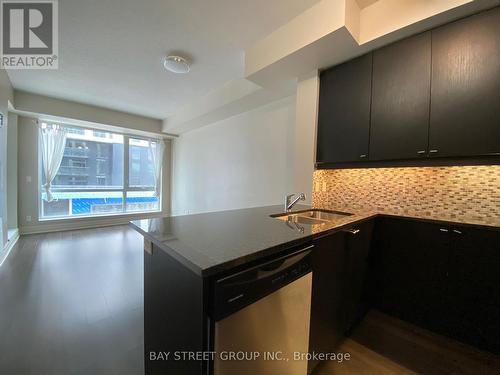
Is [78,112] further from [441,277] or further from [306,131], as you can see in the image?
[441,277]

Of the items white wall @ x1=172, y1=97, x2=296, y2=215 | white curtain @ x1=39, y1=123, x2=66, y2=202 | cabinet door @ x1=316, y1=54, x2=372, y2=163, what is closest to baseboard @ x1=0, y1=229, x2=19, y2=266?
white curtain @ x1=39, y1=123, x2=66, y2=202

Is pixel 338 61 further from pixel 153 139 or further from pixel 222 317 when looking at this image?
pixel 153 139

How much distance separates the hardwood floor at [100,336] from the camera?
54.2 inches

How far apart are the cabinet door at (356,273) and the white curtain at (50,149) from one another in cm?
578

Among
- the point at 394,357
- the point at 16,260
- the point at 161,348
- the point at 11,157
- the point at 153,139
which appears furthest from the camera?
the point at 153,139

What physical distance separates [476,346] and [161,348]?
2.21m

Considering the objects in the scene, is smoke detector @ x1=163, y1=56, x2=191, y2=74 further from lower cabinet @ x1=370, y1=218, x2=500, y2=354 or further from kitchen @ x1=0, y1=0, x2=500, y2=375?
lower cabinet @ x1=370, y1=218, x2=500, y2=354

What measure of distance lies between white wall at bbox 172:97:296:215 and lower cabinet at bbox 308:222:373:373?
34.8 inches

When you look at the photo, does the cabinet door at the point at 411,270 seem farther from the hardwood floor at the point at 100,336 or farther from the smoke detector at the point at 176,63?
the smoke detector at the point at 176,63

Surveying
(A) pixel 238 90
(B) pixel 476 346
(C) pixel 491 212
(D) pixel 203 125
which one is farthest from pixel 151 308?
(D) pixel 203 125

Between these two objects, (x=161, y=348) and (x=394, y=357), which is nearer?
(x=161, y=348)

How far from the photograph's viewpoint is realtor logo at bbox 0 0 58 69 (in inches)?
73.9

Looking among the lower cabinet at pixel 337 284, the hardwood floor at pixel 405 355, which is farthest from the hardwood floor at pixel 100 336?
the lower cabinet at pixel 337 284

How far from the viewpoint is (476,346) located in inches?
60.2
